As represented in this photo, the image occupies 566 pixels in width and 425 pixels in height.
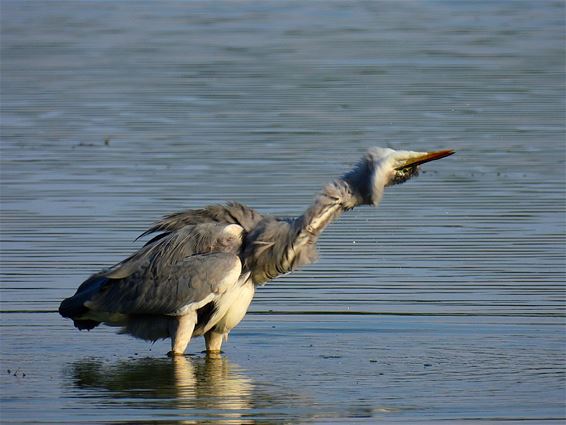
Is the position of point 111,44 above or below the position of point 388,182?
below

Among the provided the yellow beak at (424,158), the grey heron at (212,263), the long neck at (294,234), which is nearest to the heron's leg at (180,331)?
the grey heron at (212,263)

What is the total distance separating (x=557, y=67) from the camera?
30.7 metres

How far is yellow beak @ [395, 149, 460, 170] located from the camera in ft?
37.4

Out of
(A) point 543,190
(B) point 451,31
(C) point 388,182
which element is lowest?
(B) point 451,31

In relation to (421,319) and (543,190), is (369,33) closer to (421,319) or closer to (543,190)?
(543,190)

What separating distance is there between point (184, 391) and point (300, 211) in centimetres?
598

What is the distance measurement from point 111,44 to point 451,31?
818 centimetres

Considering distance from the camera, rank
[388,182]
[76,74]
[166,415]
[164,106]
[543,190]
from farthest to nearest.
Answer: [76,74] < [164,106] < [543,190] < [388,182] < [166,415]

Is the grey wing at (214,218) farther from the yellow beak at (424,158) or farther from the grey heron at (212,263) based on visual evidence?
the yellow beak at (424,158)

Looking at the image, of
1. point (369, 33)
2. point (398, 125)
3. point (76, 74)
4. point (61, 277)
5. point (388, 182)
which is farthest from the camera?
point (369, 33)

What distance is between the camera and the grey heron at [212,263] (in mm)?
11820

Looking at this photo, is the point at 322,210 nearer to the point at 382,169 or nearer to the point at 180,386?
the point at 382,169

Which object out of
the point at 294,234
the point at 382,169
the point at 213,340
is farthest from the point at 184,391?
the point at 382,169

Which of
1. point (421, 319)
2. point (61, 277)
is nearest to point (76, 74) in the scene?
point (61, 277)
